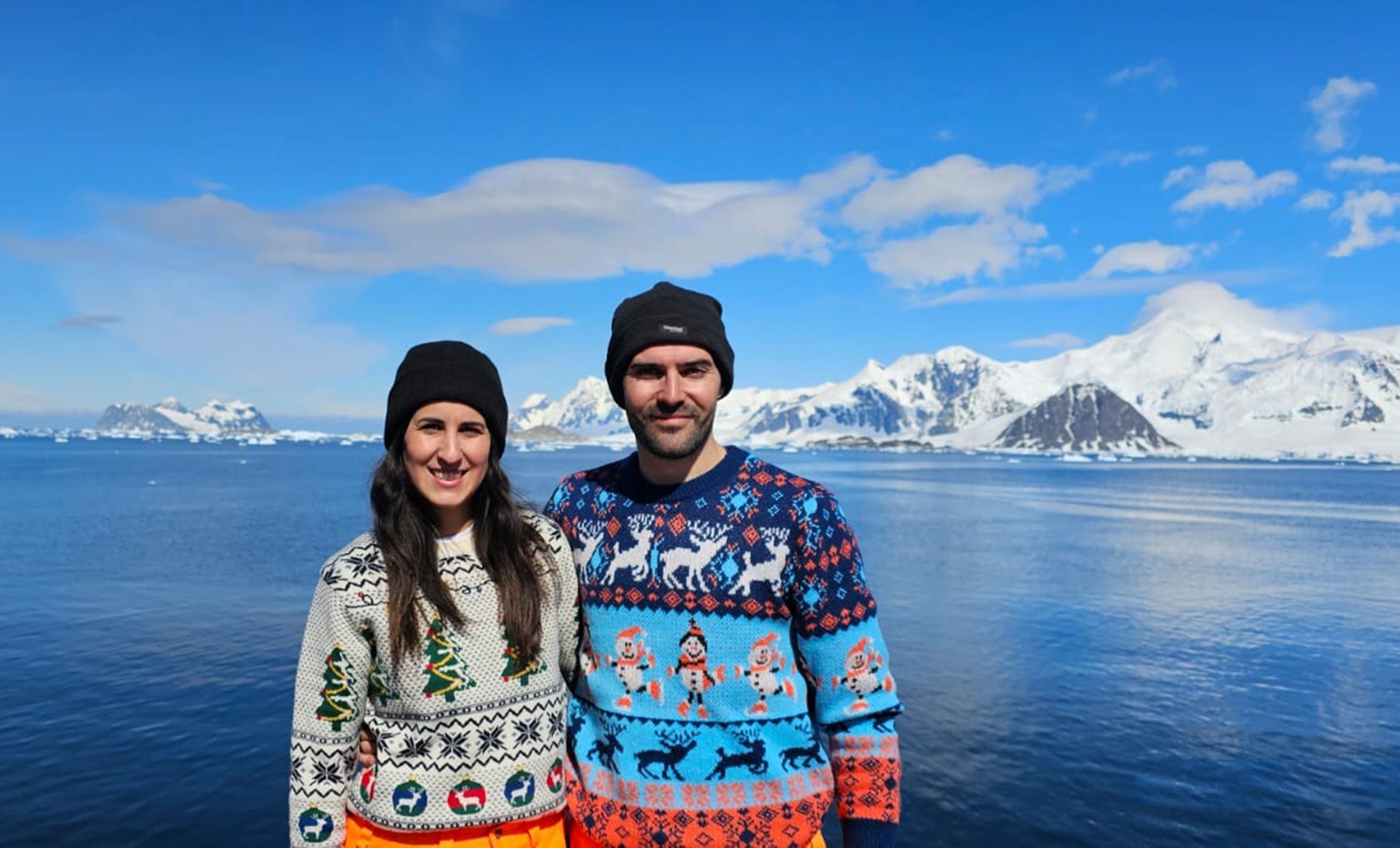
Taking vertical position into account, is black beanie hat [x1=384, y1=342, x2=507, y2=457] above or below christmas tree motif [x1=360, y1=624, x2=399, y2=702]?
above

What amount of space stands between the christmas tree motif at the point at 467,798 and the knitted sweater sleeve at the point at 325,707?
484mm

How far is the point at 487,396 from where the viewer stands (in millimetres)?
3980

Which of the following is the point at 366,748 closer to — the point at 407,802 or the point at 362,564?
the point at 407,802

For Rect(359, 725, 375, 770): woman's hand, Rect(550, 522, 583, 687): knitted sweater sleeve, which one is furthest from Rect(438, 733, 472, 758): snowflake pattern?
Rect(550, 522, 583, 687): knitted sweater sleeve

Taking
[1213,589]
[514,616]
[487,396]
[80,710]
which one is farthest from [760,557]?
[1213,589]

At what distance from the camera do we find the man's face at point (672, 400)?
359cm

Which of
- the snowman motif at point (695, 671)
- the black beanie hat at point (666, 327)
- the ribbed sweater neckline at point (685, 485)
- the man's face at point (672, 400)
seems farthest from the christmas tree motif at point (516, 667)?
the black beanie hat at point (666, 327)

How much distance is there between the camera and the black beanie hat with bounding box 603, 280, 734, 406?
362 centimetres

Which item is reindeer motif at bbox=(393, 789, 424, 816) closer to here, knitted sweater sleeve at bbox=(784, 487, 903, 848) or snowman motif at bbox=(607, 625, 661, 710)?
snowman motif at bbox=(607, 625, 661, 710)

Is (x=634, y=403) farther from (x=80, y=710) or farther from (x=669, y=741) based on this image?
(x=80, y=710)

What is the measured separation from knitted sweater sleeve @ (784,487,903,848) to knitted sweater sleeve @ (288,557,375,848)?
194cm

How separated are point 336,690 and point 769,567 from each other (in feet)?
6.43

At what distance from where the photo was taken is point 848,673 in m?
3.48

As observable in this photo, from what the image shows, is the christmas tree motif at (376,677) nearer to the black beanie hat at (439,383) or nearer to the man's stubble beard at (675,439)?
the black beanie hat at (439,383)
